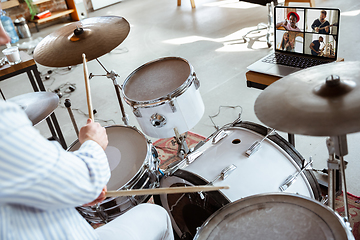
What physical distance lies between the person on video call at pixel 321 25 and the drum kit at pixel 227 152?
0.66 metres

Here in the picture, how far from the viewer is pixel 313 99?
0.98 meters

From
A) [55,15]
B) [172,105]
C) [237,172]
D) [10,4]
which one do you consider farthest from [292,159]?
[55,15]

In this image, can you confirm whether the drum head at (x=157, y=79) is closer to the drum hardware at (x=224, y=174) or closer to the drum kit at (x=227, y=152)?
the drum kit at (x=227, y=152)

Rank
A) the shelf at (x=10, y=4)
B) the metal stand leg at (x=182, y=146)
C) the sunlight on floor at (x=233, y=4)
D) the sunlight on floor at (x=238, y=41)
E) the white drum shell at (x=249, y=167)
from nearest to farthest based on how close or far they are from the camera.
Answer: the white drum shell at (x=249, y=167) → the metal stand leg at (x=182, y=146) → the sunlight on floor at (x=238, y=41) → the sunlight on floor at (x=233, y=4) → the shelf at (x=10, y=4)

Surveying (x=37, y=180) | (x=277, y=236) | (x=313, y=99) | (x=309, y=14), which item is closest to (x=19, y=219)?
(x=37, y=180)

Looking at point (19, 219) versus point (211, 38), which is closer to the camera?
point (19, 219)

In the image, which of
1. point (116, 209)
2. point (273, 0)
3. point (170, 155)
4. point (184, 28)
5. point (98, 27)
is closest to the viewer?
point (116, 209)

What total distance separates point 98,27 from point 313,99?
1.38 m

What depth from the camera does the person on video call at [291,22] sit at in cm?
181

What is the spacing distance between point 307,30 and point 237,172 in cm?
94

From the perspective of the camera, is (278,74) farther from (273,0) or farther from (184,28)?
(184,28)

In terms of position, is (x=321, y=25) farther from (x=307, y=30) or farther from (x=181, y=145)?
(x=181, y=145)

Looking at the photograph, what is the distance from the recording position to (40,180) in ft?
2.30

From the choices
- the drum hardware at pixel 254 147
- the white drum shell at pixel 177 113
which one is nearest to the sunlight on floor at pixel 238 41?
the white drum shell at pixel 177 113
